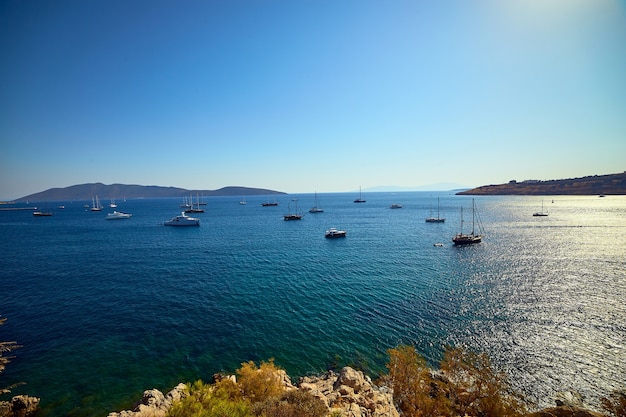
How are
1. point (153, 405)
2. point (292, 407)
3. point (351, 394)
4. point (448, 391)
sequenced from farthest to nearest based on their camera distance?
point (448, 391) → point (351, 394) → point (153, 405) → point (292, 407)

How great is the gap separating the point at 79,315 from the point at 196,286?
13.6 metres

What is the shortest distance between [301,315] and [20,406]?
23.0 m

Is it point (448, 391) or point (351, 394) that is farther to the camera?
point (448, 391)

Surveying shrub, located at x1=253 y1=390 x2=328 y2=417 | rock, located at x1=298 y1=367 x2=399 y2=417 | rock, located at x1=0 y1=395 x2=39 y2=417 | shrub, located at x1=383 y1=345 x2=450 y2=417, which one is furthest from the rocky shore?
rock, located at x1=0 y1=395 x2=39 y2=417

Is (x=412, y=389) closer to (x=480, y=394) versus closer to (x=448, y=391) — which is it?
(x=448, y=391)

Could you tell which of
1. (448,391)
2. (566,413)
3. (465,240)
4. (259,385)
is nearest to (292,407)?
(259,385)

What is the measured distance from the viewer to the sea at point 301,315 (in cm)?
2153

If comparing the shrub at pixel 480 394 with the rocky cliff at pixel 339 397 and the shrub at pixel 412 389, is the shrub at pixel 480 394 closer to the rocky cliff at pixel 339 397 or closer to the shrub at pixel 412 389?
the shrub at pixel 412 389

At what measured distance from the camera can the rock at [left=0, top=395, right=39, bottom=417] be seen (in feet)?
54.4

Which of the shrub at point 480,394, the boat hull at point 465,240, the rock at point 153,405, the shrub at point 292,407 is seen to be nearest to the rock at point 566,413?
the shrub at point 480,394

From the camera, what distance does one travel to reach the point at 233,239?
253 ft

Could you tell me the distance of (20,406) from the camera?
57.5ft

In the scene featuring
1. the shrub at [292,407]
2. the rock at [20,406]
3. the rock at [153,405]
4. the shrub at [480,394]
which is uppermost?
the shrub at [292,407]

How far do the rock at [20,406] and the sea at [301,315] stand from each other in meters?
0.76
